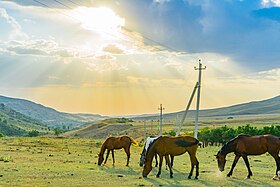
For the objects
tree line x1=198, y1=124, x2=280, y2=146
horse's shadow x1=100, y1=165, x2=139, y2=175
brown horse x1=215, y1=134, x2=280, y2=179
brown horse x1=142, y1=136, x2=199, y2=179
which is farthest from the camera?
tree line x1=198, y1=124, x2=280, y2=146

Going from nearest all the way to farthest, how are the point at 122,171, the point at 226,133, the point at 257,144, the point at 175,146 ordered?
the point at 175,146, the point at 257,144, the point at 122,171, the point at 226,133

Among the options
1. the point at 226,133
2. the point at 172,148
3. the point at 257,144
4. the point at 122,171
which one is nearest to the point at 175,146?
the point at 172,148

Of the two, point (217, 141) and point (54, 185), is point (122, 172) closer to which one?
point (54, 185)

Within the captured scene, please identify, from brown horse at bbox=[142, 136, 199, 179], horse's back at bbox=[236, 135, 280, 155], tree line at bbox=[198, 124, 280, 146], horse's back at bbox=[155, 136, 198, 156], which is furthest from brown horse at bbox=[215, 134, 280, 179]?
tree line at bbox=[198, 124, 280, 146]

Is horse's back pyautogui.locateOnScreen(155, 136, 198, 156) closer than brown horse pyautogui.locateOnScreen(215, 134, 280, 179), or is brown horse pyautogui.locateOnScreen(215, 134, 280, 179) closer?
brown horse pyautogui.locateOnScreen(215, 134, 280, 179)

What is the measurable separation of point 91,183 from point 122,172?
5.38m

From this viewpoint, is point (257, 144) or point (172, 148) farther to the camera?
point (257, 144)

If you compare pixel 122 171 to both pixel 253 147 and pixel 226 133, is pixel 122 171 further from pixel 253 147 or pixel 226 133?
pixel 226 133

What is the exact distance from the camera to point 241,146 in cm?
2139

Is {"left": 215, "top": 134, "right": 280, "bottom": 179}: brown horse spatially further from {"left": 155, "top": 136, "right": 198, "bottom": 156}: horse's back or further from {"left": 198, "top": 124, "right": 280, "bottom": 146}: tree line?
{"left": 198, "top": 124, "right": 280, "bottom": 146}: tree line

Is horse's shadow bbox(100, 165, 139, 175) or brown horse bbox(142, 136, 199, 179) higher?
brown horse bbox(142, 136, 199, 179)

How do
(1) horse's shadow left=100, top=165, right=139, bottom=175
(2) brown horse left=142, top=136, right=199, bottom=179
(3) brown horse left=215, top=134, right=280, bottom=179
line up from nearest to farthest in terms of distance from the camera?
(3) brown horse left=215, top=134, right=280, bottom=179 < (2) brown horse left=142, top=136, right=199, bottom=179 < (1) horse's shadow left=100, top=165, right=139, bottom=175

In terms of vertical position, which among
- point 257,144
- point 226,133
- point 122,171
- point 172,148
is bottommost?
point 122,171

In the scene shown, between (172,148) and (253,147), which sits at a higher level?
(253,147)
